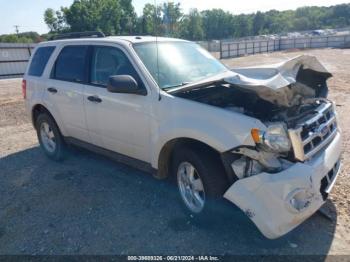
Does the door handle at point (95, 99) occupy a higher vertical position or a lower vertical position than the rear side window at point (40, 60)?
lower

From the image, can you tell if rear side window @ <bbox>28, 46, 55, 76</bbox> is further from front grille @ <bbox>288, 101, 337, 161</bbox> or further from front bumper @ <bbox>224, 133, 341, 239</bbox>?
front grille @ <bbox>288, 101, 337, 161</bbox>

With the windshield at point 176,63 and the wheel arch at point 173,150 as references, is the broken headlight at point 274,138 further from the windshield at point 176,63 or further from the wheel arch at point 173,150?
the windshield at point 176,63

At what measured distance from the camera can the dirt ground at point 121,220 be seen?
303 centimetres

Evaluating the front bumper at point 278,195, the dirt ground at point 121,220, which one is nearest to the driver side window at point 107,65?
the dirt ground at point 121,220

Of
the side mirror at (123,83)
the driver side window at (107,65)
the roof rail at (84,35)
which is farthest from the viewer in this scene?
the roof rail at (84,35)

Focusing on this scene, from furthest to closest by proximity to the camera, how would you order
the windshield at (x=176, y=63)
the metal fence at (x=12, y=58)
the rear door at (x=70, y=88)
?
the metal fence at (x=12, y=58) → the rear door at (x=70, y=88) → the windshield at (x=176, y=63)

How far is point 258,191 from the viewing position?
104 inches

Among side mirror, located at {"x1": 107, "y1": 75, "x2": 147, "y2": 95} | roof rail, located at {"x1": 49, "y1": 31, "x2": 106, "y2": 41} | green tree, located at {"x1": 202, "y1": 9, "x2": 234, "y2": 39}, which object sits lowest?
A: side mirror, located at {"x1": 107, "y1": 75, "x2": 147, "y2": 95}

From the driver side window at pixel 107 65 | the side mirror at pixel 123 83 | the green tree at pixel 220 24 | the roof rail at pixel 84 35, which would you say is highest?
the green tree at pixel 220 24

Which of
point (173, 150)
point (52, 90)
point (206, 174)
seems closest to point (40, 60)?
point (52, 90)

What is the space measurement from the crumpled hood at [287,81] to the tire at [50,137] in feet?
10.3

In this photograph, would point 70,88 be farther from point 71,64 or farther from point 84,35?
point 84,35

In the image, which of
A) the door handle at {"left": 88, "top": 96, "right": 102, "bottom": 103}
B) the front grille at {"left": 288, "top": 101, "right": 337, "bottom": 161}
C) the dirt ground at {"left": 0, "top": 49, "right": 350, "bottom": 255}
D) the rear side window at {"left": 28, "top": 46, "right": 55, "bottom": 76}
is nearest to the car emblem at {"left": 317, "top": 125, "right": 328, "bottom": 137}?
the front grille at {"left": 288, "top": 101, "right": 337, "bottom": 161}

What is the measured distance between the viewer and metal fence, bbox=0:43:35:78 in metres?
21.1
